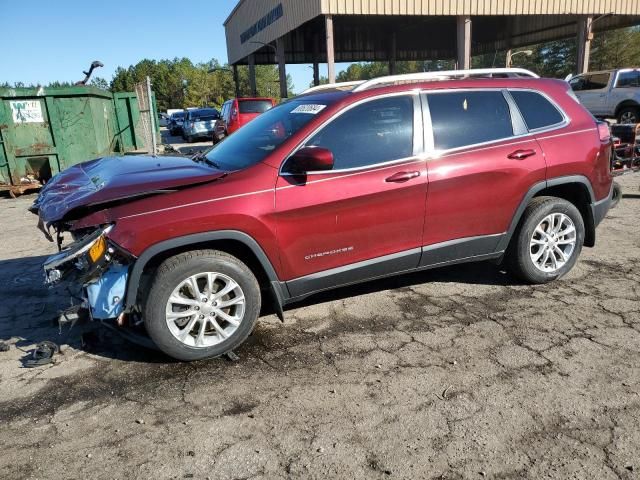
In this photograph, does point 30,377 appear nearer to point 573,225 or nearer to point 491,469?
point 491,469

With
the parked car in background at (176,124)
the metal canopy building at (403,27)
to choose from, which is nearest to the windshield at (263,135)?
the metal canopy building at (403,27)

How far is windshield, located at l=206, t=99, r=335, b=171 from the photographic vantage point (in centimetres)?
371

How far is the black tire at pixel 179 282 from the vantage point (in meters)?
3.20

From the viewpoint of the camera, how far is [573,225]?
4.52 meters

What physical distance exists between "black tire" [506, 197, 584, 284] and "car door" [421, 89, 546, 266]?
20cm

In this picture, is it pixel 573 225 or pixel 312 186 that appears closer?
pixel 312 186

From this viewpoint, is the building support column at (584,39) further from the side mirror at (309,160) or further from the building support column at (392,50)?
the side mirror at (309,160)

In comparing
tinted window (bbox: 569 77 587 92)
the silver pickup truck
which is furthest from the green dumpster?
tinted window (bbox: 569 77 587 92)

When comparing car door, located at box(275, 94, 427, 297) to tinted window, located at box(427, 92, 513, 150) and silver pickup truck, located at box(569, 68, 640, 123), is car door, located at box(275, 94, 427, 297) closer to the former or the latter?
tinted window, located at box(427, 92, 513, 150)

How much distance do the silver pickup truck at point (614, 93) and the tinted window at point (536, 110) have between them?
41.9 ft

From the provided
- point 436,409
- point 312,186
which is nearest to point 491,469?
point 436,409

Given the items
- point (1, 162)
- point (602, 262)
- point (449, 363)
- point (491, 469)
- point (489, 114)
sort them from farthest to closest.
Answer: point (1, 162) < point (602, 262) < point (489, 114) < point (449, 363) < point (491, 469)

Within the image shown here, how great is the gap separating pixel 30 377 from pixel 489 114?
3.94 meters

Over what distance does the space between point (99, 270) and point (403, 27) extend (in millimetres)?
30826
